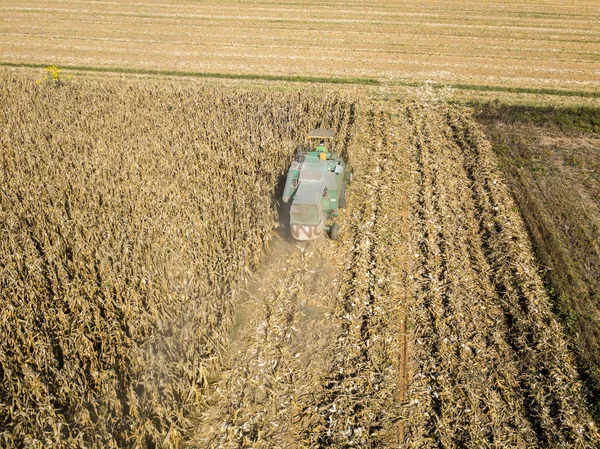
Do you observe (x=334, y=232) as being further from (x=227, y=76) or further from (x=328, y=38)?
(x=328, y=38)

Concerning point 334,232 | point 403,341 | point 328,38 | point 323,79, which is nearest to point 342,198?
point 334,232

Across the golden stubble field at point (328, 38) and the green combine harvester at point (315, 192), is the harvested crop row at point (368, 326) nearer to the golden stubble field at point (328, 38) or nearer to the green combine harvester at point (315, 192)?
the green combine harvester at point (315, 192)

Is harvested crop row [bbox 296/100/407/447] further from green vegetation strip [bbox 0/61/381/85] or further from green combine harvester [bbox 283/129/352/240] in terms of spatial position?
green vegetation strip [bbox 0/61/381/85]

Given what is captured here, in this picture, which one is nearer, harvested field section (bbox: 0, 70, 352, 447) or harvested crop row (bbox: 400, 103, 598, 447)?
harvested field section (bbox: 0, 70, 352, 447)

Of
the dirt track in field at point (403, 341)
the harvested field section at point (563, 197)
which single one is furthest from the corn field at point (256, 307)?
the harvested field section at point (563, 197)

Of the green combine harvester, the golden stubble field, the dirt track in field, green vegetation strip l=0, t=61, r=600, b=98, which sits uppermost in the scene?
the golden stubble field

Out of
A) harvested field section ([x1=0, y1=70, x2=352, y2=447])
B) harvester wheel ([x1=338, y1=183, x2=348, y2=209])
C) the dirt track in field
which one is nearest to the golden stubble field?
harvested field section ([x1=0, y1=70, x2=352, y2=447])
